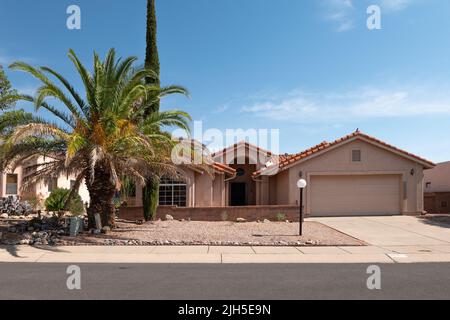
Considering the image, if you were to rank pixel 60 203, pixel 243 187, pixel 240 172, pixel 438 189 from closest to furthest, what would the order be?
pixel 60 203 < pixel 240 172 < pixel 243 187 < pixel 438 189

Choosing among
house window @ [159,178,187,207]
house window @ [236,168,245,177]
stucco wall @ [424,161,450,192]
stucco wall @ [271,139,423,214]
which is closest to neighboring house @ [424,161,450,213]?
stucco wall @ [424,161,450,192]

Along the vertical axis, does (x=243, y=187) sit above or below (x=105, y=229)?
above

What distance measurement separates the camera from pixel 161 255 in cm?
1119

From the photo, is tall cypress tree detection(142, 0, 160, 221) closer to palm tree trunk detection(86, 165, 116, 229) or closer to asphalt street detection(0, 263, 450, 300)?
palm tree trunk detection(86, 165, 116, 229)

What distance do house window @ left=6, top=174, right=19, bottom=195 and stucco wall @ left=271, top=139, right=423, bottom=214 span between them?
52.4 feet

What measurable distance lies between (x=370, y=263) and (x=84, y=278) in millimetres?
6794

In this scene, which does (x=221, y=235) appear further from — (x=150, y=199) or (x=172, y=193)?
(x=172, y=193)

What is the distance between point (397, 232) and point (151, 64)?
12218 millimetres

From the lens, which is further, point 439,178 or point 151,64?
point 439,178

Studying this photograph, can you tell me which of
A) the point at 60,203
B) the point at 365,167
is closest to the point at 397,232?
the point at 365,167

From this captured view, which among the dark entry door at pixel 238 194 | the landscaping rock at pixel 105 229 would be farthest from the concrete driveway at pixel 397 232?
the landscaping rock at pixel 105 229

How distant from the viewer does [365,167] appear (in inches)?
845

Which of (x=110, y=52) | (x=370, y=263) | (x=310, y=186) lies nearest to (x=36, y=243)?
(x=110, y=52)
